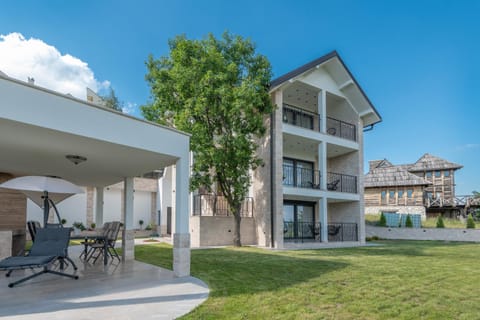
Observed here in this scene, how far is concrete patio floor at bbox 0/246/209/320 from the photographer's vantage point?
12.8 feet

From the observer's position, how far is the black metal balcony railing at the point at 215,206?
1410cm

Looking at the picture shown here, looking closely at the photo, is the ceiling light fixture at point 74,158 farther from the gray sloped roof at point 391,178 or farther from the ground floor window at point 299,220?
the gray sloped roof at point 391,178

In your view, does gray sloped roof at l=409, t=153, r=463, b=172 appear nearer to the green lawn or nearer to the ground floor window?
the ground floor window

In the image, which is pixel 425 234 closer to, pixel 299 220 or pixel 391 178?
pixel 299 220

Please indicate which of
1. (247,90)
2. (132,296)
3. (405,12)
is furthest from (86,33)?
(405,12)

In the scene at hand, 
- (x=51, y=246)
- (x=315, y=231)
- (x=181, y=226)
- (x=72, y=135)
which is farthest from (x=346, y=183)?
(x=72, y=135)

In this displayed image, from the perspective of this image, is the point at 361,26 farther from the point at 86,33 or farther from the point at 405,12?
the point at 86,33

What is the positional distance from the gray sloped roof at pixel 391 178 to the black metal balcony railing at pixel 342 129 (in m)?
16.8

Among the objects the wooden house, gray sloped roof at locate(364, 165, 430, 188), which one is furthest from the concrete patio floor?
gray sloped roof at locate(364, 165, 430, 188)

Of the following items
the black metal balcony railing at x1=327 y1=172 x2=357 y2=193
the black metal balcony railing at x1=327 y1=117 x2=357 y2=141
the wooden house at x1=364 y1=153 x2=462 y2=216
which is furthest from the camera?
the wooden house at x1=364 y1=153 x2=462 y2=216

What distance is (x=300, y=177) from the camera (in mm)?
16281

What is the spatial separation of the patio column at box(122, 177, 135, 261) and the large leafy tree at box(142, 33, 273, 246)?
9.54 feet

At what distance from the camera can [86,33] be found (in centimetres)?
1366

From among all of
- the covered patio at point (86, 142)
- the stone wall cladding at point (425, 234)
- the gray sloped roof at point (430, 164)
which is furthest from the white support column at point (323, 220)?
the gray sloped roof at point (430, 164)
